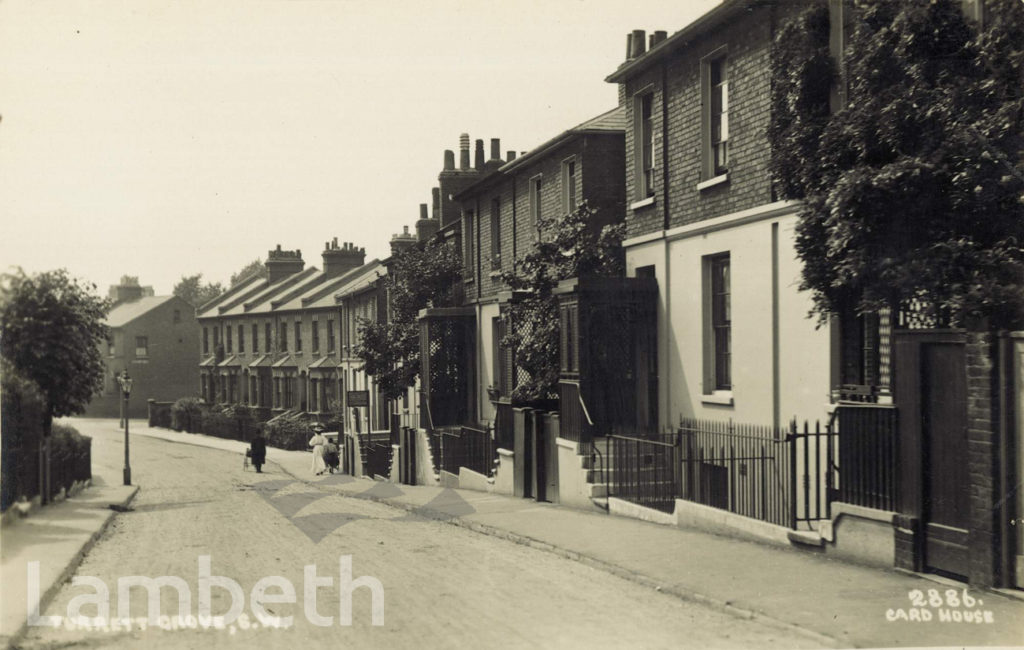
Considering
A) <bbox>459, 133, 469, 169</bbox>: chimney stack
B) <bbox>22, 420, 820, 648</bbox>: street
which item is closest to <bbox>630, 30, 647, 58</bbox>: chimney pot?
<bbox>22, 420, 820, 648</bbox>: street

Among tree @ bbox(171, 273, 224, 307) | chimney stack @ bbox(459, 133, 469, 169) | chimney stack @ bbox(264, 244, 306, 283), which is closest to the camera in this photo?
chimney stack @ bbox(459, 133, 469, 169)

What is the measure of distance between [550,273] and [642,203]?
2.62 meters

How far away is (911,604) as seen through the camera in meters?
7.86

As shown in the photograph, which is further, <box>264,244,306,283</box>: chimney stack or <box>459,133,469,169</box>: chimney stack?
<box>264,244,306,283</box>: chimney stack

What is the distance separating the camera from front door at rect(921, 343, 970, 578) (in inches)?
334

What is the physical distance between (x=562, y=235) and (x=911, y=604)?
12.3m

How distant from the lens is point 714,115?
622 inches

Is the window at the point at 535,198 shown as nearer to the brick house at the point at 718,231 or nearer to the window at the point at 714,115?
the brick house at the point at 718,231

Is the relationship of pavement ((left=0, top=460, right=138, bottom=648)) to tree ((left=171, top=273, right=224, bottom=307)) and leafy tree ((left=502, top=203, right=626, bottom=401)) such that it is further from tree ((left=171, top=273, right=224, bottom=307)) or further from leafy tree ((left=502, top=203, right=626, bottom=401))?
tree ((left=171, top=273, right=224, bottom=307))

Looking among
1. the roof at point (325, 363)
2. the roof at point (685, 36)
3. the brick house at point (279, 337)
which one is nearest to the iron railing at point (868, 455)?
the roof at point (685, 36)

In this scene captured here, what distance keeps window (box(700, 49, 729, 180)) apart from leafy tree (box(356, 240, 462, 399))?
14942mm

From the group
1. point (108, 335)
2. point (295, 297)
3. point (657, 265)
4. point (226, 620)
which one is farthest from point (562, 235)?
point (295, 297)

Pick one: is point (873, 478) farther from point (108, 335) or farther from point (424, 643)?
point (108, 335)

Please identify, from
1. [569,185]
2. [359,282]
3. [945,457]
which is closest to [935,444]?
[945,457]
